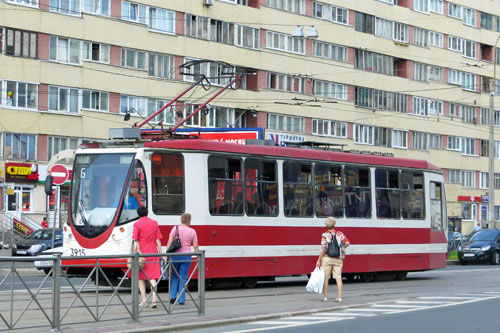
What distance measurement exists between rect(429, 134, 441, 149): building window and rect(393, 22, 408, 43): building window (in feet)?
24.9

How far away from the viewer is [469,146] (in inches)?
3098

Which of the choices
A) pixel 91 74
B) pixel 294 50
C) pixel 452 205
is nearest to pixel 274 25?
pixel 294 50

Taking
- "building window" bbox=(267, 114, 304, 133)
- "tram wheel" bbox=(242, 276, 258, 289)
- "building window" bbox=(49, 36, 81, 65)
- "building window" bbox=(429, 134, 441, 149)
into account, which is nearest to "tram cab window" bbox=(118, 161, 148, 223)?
"tram wheel" bbox=(242, 276, 258, 289)

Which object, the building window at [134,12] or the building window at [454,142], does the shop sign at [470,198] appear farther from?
the building window at [134,12]

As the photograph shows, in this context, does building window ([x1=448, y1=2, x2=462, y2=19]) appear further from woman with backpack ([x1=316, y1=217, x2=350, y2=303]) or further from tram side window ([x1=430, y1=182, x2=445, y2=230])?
woman with backpack ([x1=316, y1=217, x2=350, y2=303])

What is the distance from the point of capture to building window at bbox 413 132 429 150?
240 ft

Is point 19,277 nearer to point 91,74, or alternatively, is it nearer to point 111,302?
point 111,302

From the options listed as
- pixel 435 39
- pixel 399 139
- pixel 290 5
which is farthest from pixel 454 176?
pixel 290 5

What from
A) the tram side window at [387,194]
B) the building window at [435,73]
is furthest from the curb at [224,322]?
the building window at [435,73]

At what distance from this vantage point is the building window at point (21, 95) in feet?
158

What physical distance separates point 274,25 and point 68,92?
15.9m

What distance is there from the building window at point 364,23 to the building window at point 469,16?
12.0 m

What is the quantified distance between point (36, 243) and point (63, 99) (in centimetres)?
1234

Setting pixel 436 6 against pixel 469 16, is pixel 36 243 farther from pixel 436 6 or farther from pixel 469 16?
pixel 469 16
